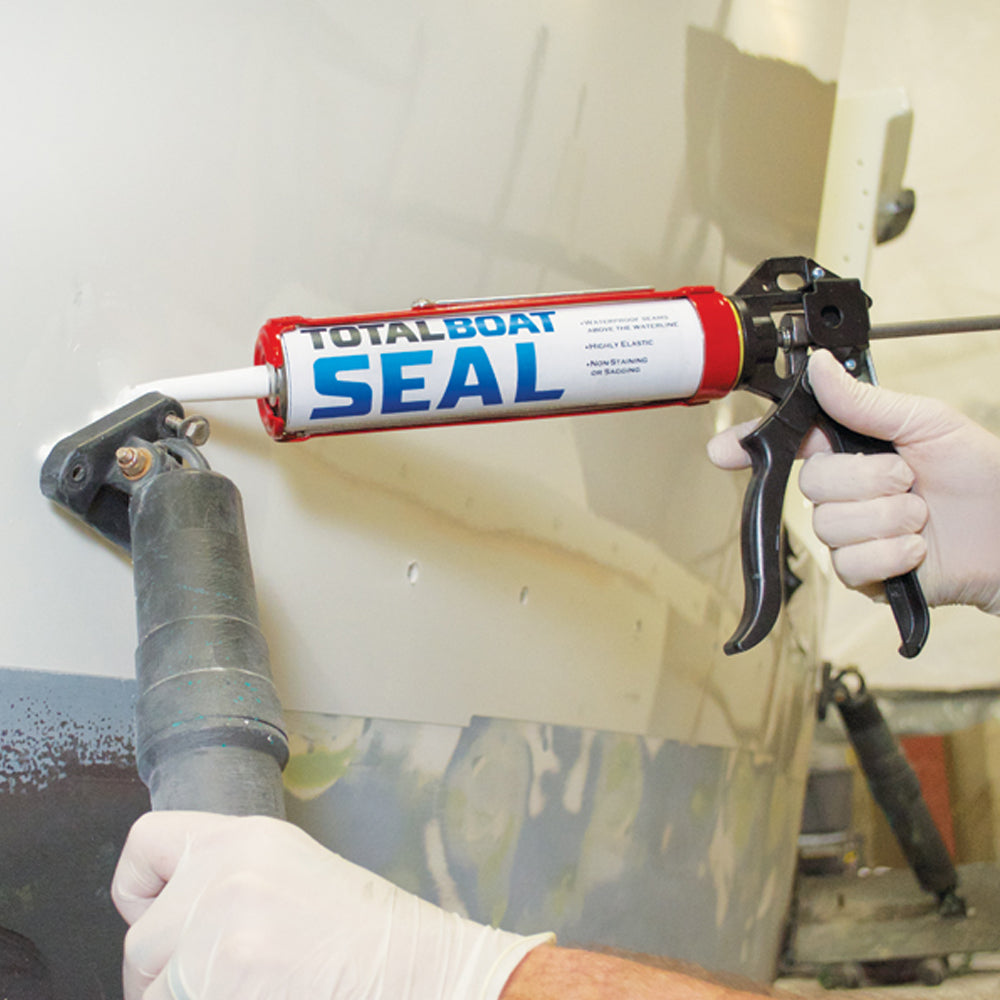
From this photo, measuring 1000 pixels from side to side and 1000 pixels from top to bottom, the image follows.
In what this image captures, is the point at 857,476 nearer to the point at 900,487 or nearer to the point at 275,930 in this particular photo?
the point at 900,487

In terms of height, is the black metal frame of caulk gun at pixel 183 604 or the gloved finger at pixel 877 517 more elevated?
the gloved finger at pixel 877 517

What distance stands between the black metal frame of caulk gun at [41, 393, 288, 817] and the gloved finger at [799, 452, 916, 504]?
55 cm

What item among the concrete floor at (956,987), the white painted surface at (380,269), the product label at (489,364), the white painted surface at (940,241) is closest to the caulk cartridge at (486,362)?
the product label at (489,364)

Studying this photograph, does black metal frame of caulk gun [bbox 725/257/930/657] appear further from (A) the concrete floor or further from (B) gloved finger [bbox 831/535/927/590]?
(A) the concrete floor

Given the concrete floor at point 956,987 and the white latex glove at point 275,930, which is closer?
the white latex glove at point 275,930

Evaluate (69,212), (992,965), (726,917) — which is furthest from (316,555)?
(992,965)

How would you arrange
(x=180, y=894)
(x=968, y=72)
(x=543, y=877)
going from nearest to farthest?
(x=180, y=894), (x=543, y=877), (x=968, y=72)

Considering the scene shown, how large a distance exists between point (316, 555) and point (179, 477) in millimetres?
232

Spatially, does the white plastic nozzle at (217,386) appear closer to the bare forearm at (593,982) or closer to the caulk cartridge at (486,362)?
the caulk cartridge at (486,362)

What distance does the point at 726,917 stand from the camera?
68.7 inches

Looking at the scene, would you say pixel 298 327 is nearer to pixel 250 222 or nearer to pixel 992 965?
pixel 250 222

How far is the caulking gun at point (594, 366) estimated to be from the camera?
2.24 feet

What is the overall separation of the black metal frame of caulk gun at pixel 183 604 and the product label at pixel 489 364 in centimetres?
9

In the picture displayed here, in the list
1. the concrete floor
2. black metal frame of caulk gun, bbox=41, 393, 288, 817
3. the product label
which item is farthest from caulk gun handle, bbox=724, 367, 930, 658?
the concrete floor
